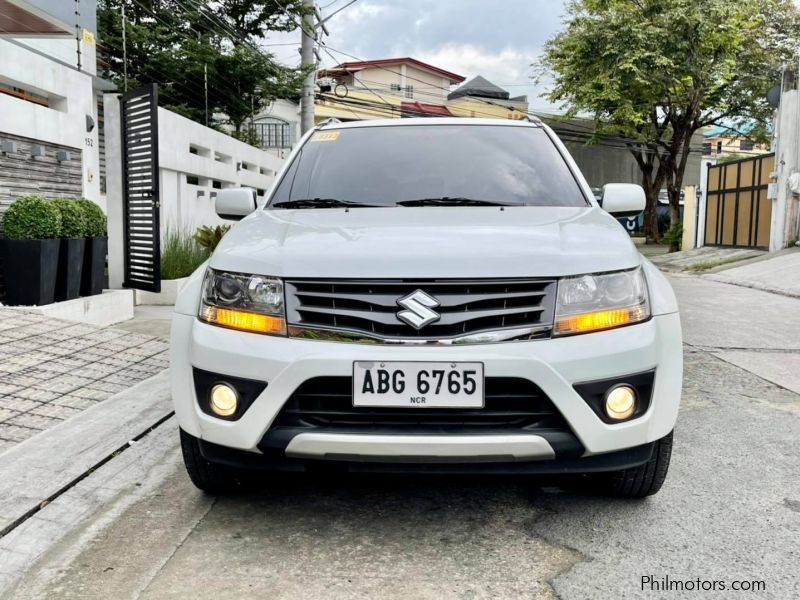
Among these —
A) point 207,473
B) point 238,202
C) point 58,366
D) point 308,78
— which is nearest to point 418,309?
point 207,473

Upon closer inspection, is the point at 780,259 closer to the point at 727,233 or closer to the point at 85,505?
the point at 727,233

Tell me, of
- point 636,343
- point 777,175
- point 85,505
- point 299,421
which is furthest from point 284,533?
point 777,175

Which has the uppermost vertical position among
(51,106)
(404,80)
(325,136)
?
(404,80)

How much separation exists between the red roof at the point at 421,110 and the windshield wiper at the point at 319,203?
34581mm

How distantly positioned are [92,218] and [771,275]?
39.5ft

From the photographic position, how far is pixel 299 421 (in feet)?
8.04

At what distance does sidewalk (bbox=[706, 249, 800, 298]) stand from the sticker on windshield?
9707 mm

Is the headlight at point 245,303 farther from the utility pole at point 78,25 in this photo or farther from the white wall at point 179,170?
the utility pole at point 78,25

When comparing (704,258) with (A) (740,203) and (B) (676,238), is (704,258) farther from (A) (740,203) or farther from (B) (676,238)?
(B) (676,238)

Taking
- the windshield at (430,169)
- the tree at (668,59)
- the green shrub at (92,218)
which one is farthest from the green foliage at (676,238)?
the windshield at (430,169)

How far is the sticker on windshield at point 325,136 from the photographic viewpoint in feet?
13.2

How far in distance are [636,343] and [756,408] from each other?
2475mm

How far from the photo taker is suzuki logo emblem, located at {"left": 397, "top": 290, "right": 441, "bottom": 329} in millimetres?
2398

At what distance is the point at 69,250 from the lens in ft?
22.5
